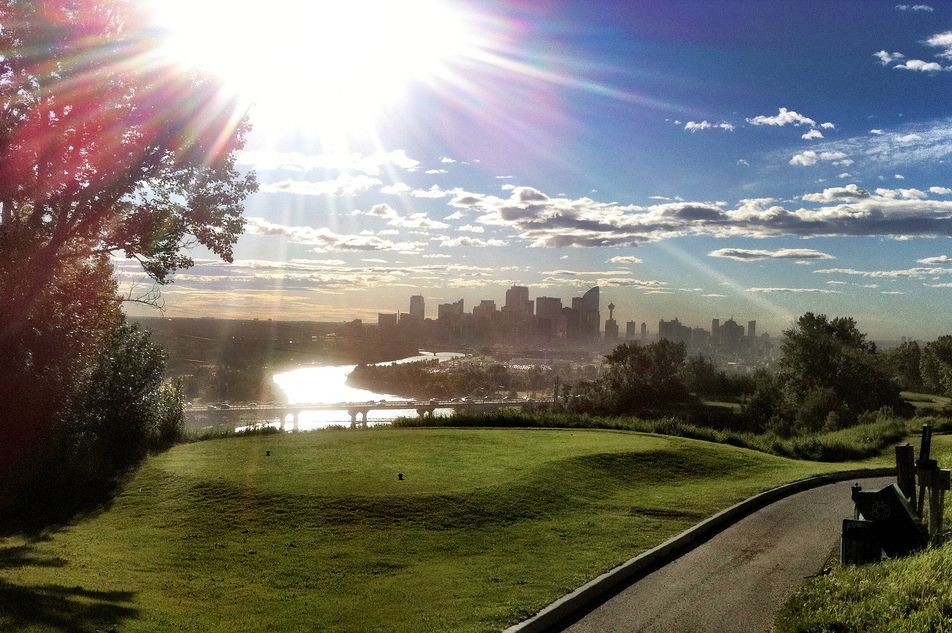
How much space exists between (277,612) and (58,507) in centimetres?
1384

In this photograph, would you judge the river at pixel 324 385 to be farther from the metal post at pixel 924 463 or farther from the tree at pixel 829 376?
the metal post at pixel 924 463

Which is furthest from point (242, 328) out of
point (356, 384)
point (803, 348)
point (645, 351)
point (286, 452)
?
point (286, 452)

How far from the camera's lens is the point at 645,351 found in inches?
3250

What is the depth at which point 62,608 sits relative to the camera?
28.3ft

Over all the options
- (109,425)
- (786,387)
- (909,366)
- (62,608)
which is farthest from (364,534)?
(909,366)

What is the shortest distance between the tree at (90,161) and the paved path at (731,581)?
14.2 meters

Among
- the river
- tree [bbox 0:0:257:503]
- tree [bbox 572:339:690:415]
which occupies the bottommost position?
the river

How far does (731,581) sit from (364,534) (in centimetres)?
667

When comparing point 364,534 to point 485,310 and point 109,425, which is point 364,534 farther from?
point 485,310

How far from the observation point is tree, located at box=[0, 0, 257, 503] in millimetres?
15836

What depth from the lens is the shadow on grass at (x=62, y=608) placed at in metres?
7.87

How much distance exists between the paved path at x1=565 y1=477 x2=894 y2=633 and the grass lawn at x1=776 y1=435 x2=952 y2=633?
19.3 inches

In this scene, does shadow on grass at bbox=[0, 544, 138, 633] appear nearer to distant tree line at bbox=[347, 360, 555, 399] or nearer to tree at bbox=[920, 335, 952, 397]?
tree at bbox=[920, 335, 952, 397]

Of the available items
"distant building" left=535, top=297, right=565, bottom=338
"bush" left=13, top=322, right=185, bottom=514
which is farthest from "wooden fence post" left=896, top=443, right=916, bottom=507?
"distant building" left=535, top=297, right=565, bottom=338
